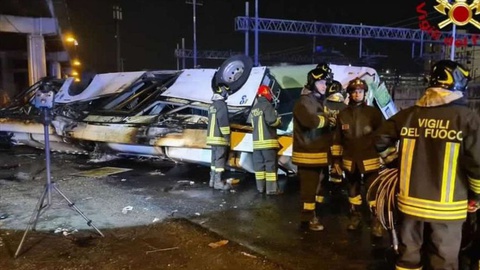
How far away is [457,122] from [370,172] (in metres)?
1.77

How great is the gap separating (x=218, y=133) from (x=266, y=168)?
0.87 meters

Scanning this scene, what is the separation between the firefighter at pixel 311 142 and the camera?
178 inches

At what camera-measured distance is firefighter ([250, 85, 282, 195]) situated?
19.3ft

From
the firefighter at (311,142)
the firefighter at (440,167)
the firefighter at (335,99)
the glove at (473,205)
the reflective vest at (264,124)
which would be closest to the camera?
the firefighter at (440,167)

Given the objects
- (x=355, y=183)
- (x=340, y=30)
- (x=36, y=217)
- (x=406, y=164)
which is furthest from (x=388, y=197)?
(x=340, y=30)

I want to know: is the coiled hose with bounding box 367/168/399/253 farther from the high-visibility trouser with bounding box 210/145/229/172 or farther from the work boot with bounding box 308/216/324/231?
the high-visibility trouser with bounding box 210/145/229/172

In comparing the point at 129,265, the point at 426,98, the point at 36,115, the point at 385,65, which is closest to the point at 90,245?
the point at 129,265

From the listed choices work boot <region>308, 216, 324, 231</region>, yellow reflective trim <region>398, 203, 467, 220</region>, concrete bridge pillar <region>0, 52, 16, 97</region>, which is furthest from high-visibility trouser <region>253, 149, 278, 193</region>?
concrete bridge pillar <region>0, 52, 16, 97</region>

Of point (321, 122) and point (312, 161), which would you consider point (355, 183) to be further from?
point (321, 122)

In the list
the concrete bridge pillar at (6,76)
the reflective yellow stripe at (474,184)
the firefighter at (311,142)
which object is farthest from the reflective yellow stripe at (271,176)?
the concrete bridge pillar at (6,76)

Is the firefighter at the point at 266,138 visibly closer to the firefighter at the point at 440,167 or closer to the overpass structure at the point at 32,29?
the firefighter at the point at 440,167

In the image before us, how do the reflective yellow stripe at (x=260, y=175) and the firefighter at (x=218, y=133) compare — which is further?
the firefighter at (x=218, y=133)

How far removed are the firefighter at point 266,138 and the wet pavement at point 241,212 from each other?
0.29 m

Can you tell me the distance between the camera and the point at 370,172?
168 inches
